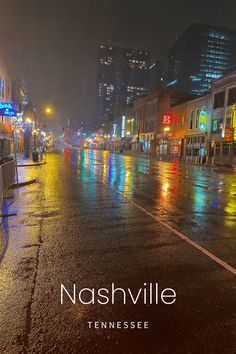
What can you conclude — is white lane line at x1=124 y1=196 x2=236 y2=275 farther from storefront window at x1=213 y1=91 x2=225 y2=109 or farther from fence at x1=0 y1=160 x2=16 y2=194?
storefront window at x1=213 y1=91 x2=225 y2=109

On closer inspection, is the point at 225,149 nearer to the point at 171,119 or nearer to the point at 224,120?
the point at 224,120

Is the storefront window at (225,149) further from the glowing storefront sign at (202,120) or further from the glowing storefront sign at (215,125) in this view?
the glowing storefront sign at (202,120)

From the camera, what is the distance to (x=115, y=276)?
4.84 metres

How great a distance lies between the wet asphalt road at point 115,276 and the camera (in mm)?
3271

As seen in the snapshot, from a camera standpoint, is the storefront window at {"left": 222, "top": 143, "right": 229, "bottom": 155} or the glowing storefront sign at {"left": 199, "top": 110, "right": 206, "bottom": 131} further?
the glowing storefront sign at {"left": 199, "top": 110, "right": 206, "bottom": 131}

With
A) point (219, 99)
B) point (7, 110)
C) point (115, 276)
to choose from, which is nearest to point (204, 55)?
point (219, 99)

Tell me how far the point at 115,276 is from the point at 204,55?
198m

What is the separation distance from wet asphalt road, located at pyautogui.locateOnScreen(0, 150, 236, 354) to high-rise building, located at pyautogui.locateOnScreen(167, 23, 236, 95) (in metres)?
187

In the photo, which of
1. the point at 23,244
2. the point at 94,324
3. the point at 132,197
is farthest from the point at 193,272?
the point at 132,197

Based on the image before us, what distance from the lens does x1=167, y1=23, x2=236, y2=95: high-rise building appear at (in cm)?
18288

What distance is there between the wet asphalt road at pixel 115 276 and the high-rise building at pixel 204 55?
187 m

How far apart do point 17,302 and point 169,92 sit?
229 ft

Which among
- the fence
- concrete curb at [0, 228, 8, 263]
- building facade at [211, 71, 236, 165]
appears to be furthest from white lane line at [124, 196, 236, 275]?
building facade at [211, 71, 236, 165]

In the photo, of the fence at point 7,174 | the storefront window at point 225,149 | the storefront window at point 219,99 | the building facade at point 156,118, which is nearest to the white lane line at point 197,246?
the fence at point 7,174
